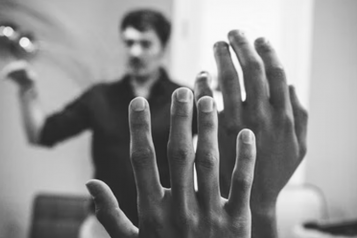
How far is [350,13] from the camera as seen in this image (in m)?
2.66

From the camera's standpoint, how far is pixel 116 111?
5.16 feet

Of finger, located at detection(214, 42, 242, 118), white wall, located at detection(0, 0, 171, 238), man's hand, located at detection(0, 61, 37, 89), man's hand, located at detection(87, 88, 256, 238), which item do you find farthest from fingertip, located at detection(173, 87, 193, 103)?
white wall, located at detection(0, 0, 171, 238)

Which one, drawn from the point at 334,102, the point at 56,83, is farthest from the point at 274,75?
the point at 56,83

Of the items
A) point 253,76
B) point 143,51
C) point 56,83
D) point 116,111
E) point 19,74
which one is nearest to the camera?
point 253,76

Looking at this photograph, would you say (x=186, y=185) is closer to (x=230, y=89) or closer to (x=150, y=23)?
(x=230, y=89)

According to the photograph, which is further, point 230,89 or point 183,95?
point 230,89

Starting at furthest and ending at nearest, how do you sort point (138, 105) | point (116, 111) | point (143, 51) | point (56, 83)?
point (56, 83)
point (143, 51)
point (116, 111)
point (138, 105)

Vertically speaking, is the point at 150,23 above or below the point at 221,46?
above

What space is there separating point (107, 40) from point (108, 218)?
2684mm

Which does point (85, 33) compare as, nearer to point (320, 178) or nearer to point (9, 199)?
point (9, 199)

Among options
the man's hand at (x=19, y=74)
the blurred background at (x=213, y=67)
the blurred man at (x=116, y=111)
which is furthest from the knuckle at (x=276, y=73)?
the blurred background at (x=213, y=67)

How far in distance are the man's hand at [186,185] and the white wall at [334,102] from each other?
8.05ft

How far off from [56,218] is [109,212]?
2.47m

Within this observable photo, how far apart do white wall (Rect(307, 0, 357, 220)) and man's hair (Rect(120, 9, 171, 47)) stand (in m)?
1.23
